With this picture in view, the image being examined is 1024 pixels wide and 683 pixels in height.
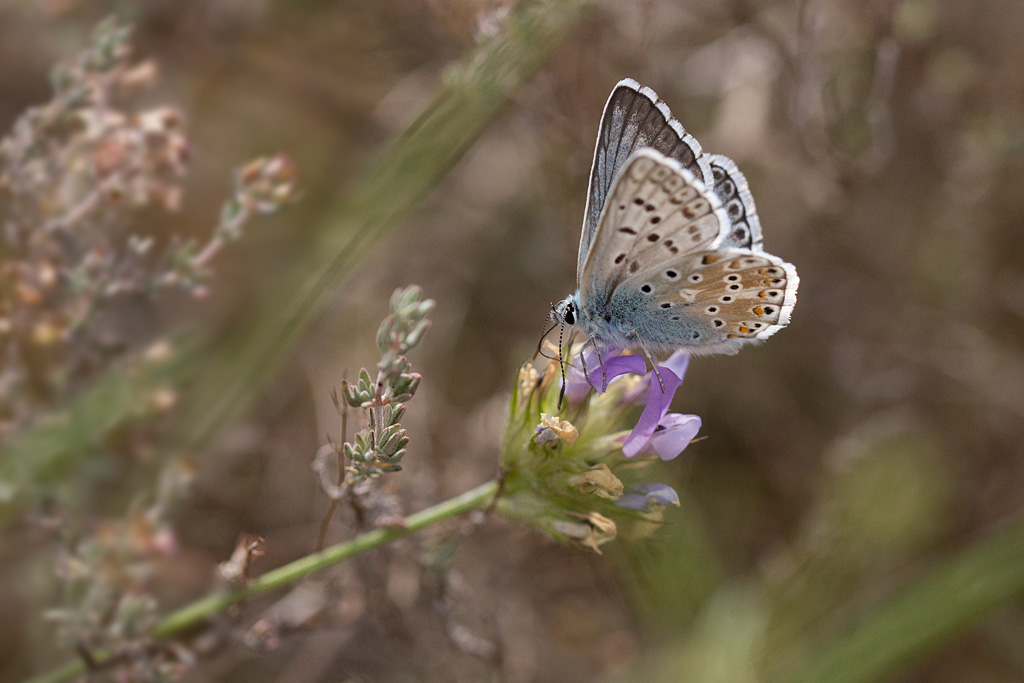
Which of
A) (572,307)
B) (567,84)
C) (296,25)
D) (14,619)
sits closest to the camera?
(572,307)

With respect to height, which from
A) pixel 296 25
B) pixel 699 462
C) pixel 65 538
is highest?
pixel 296 25

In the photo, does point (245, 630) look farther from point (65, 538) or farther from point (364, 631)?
point (364, 631)

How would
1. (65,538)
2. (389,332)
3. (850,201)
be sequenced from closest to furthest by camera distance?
(389,332) → (65,538) → (850,201)

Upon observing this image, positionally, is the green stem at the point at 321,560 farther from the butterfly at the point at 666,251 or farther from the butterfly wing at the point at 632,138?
the butterfly wing at the point at 632,138

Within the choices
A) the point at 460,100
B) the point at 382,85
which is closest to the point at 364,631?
the point at 460,100

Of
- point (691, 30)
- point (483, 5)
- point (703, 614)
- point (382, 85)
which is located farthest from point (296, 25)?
point (703, 614)

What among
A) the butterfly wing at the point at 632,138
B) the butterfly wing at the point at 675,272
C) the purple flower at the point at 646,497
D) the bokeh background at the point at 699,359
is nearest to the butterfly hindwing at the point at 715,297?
the butterfly wing at the point at 675,272

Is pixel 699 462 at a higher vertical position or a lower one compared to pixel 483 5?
lower

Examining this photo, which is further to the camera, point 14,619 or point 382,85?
point 382,85
